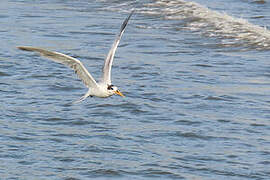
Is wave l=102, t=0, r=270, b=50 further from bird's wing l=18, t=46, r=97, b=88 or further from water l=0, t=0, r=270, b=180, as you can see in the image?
bird's wing l=18, t=46, r=97, b=88

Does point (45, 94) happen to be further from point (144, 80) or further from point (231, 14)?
point (231, 14)

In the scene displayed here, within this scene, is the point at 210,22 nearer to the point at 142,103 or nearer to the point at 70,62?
the point at 142,103

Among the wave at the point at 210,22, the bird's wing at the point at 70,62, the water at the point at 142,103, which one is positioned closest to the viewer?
the water at the point at 142,103

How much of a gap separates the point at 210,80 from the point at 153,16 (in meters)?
7.88

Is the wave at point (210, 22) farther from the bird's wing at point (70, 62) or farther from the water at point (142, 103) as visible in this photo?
the bird's wing at point (70, 62)

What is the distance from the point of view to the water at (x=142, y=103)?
27.0ft

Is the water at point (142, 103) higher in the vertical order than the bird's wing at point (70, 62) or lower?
lower

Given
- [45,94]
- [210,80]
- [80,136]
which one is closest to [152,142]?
[80,136]

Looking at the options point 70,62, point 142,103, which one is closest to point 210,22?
point 142,103

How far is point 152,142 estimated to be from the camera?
9.02 meters

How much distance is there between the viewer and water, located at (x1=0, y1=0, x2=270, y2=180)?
8242 millimetres

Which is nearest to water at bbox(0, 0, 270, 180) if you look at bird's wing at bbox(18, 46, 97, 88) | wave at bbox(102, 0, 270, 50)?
wave at bbox(102, 0, 270, 50)

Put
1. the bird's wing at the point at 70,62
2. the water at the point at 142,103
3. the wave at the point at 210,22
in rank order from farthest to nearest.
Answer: the wave at the point at 210,22
the bird's wing at the point at 70,62
the water at the point at 142,103

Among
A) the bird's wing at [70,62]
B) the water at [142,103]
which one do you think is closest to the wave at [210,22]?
the water at [142,103]
